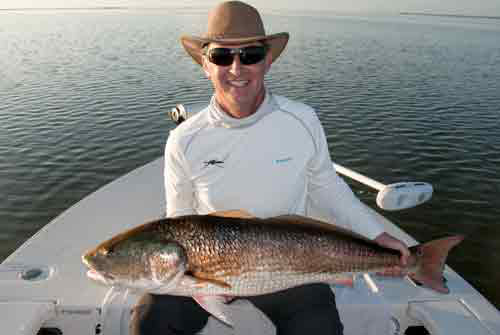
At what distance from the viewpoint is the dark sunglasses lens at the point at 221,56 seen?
3102 mm

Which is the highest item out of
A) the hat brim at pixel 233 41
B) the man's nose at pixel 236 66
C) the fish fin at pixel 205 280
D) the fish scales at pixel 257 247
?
the hat brim at pixel 233 41

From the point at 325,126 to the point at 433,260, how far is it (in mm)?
12935

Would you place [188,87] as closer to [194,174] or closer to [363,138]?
[363,138]

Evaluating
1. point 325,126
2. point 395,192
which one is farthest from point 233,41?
point 325,126

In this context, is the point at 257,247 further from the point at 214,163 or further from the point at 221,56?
the point at 221,56

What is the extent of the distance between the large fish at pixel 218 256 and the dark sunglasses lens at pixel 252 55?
131cm

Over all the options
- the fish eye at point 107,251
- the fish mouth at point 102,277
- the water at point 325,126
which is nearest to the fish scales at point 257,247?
the fish eye at point 107,251

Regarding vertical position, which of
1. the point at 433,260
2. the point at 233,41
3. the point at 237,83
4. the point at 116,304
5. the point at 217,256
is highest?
the point at 233,41

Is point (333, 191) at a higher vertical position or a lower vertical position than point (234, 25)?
lower

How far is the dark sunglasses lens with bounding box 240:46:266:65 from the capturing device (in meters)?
3.11

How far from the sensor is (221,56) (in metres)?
3.12

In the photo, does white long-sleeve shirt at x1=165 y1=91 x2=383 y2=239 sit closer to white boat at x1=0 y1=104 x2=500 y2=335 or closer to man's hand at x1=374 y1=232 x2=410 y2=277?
man's hand at x1=374 y1=232 x2=410 y2=277

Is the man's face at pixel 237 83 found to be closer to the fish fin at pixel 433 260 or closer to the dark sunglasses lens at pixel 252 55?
the dark sunglasses lens at pixel 252 55

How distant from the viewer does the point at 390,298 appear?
3580 millimetres
